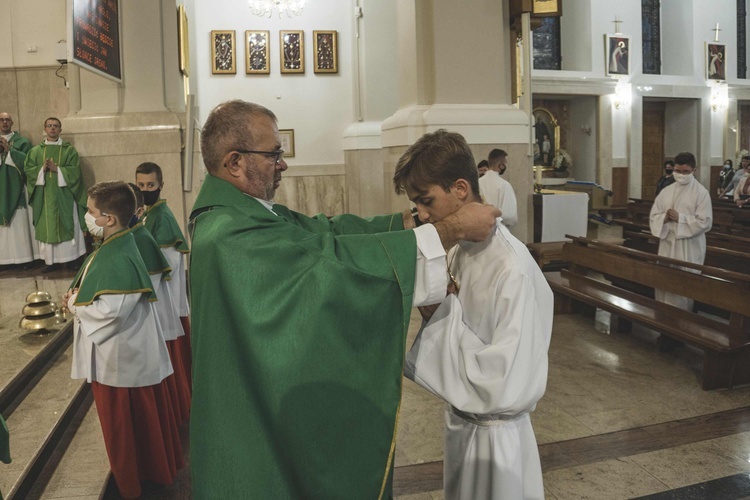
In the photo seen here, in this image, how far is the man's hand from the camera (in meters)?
1.74

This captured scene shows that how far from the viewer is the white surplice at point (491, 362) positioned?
68.8 inches

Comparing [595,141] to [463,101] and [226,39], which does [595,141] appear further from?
[463,101]

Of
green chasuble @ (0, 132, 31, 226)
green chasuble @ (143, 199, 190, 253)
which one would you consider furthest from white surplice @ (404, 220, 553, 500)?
green chasuble @ (0, 132, 31, 226)

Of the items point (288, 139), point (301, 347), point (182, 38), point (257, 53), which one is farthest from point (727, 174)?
point (301, 347)

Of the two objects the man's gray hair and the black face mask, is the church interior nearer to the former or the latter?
the black face mask

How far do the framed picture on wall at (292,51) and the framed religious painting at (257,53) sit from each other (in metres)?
0.30

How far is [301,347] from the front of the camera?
167cm

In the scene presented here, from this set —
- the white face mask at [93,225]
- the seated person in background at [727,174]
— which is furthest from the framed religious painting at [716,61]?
the white face mask at [93,225]

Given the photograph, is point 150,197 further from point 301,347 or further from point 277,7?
point 277,7

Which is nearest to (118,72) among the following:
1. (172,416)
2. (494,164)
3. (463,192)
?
(494,164)

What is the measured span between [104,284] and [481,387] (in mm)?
2053

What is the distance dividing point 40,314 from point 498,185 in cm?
442

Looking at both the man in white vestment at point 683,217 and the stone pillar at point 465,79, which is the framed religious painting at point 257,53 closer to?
the stone pillar at point 465,79

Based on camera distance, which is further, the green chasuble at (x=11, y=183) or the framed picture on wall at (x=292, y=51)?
the framed picture on wall at (x=292, y=51)
